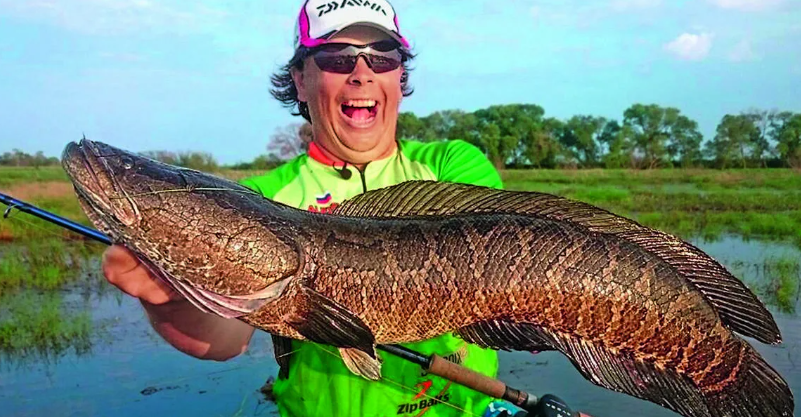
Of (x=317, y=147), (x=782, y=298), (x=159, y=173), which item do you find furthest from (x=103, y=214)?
(x=782, y=298)

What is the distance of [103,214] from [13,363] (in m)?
6.32

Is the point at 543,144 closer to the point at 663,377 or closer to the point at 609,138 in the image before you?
the point at 609,138

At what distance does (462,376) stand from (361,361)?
59 centimetres

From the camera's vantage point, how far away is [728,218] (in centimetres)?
1641

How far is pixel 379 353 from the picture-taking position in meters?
3.01

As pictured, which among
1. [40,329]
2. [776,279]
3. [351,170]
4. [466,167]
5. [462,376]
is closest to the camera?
[462,376]

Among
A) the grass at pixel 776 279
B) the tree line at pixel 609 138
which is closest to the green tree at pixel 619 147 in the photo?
the tree line at pixel 609 138

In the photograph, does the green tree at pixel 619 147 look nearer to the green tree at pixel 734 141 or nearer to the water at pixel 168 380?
the green tree at pixel 734 141

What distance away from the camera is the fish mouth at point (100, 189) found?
7.00 ft

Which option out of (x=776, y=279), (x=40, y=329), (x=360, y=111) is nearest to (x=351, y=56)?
(x=360, y=111)

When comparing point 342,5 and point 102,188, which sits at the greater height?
point 342,5

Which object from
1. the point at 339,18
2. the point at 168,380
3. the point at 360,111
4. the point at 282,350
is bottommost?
the point at 168,380

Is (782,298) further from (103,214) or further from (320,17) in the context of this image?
(103,214)

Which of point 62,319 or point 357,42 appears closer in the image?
point 357,42
